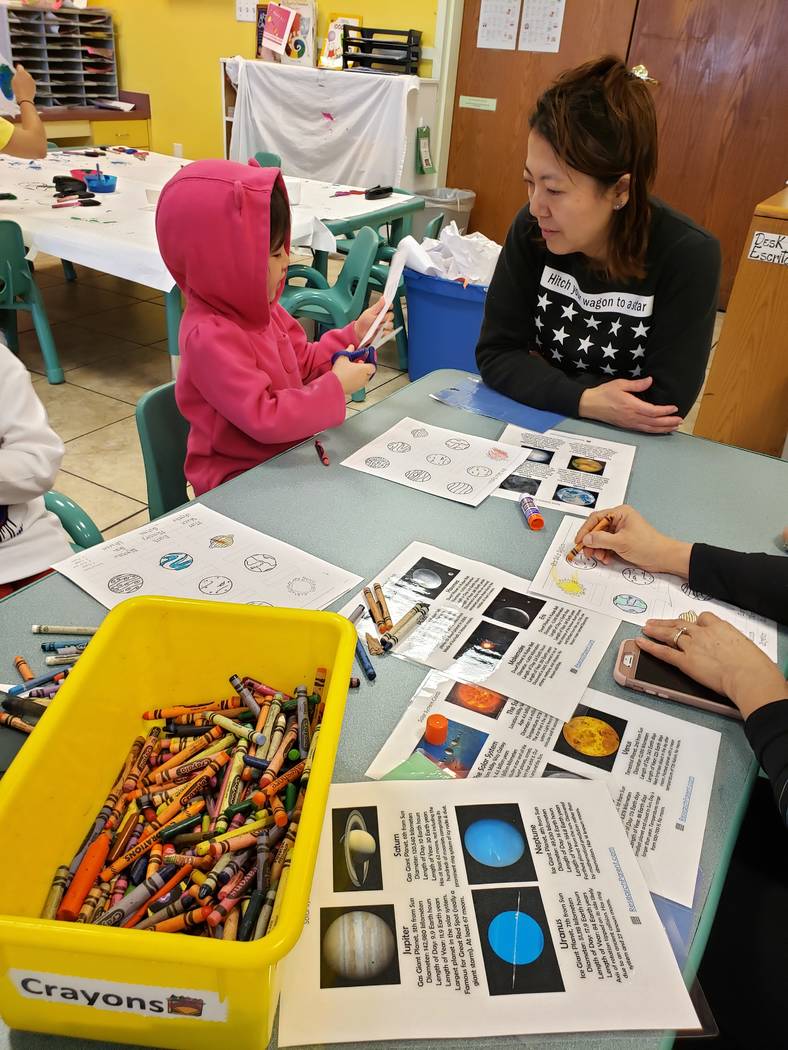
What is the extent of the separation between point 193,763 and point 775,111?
4601mm

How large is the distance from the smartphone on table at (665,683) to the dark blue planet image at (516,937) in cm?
31

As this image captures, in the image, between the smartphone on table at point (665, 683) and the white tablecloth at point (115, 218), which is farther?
the white tablecloth at point (115, 218)

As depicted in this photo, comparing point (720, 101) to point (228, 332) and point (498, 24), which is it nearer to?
point (498, 24)

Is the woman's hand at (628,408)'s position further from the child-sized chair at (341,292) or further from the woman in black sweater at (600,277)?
the child-sized chair at (341,292)

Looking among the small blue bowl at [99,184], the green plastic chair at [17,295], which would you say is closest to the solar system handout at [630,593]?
the green plastic chair at [17,295]

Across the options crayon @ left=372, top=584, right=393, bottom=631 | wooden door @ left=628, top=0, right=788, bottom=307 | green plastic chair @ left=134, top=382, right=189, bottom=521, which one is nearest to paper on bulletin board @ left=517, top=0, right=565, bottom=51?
wooden door @ left=628, top=0, right=788, bottom=307

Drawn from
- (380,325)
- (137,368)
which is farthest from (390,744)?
(137,368)

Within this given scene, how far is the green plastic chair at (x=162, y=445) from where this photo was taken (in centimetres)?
129

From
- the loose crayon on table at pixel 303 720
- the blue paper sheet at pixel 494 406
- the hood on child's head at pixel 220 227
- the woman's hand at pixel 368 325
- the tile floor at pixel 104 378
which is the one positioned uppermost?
the hood on child's head at pixel 220 227

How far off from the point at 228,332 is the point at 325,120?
4088mm

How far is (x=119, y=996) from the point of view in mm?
434

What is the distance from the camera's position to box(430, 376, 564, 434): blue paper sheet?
1.41 m

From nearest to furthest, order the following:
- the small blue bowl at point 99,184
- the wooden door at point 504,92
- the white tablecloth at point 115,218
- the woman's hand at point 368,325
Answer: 1. the woman's hand at point 368,325
2. the white tablecloth at point 115,218
3. the small blue bowl at point 99,184
4. the wooden door at point 504,92

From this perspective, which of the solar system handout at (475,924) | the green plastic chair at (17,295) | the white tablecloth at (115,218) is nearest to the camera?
the solar system handout at (475,924)
